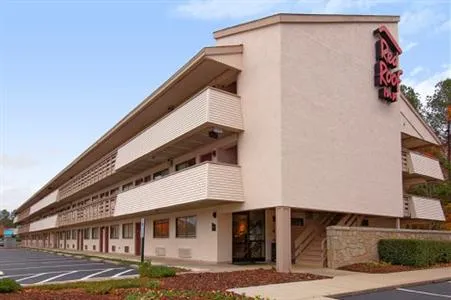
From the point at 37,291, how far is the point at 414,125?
2254cm

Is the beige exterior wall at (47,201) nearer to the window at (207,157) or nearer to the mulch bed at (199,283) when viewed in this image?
the window at (207,157)

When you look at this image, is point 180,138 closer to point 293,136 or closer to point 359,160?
point 293,136

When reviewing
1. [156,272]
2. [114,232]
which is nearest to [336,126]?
[156,272]

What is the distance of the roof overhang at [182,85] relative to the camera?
20906mm

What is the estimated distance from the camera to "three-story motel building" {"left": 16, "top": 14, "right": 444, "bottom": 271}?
19531mm

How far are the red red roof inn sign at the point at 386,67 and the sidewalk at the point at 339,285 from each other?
8982mm

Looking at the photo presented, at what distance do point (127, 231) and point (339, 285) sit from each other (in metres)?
24.1

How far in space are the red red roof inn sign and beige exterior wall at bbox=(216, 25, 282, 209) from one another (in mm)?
6029

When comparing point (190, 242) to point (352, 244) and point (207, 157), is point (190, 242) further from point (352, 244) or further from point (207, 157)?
point (352, 244)

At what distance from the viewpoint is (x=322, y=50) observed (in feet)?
69.1

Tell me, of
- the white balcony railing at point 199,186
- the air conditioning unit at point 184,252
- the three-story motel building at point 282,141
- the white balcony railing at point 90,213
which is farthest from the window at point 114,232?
the white balcony railing at point 199,186

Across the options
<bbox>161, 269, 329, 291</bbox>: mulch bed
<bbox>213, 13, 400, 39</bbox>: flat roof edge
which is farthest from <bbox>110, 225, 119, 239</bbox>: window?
<bbox>161, 269, 329, 291</bbox>: mulch bed

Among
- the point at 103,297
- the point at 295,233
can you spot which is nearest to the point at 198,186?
the point at 295,233

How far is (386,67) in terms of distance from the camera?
77.6ft
